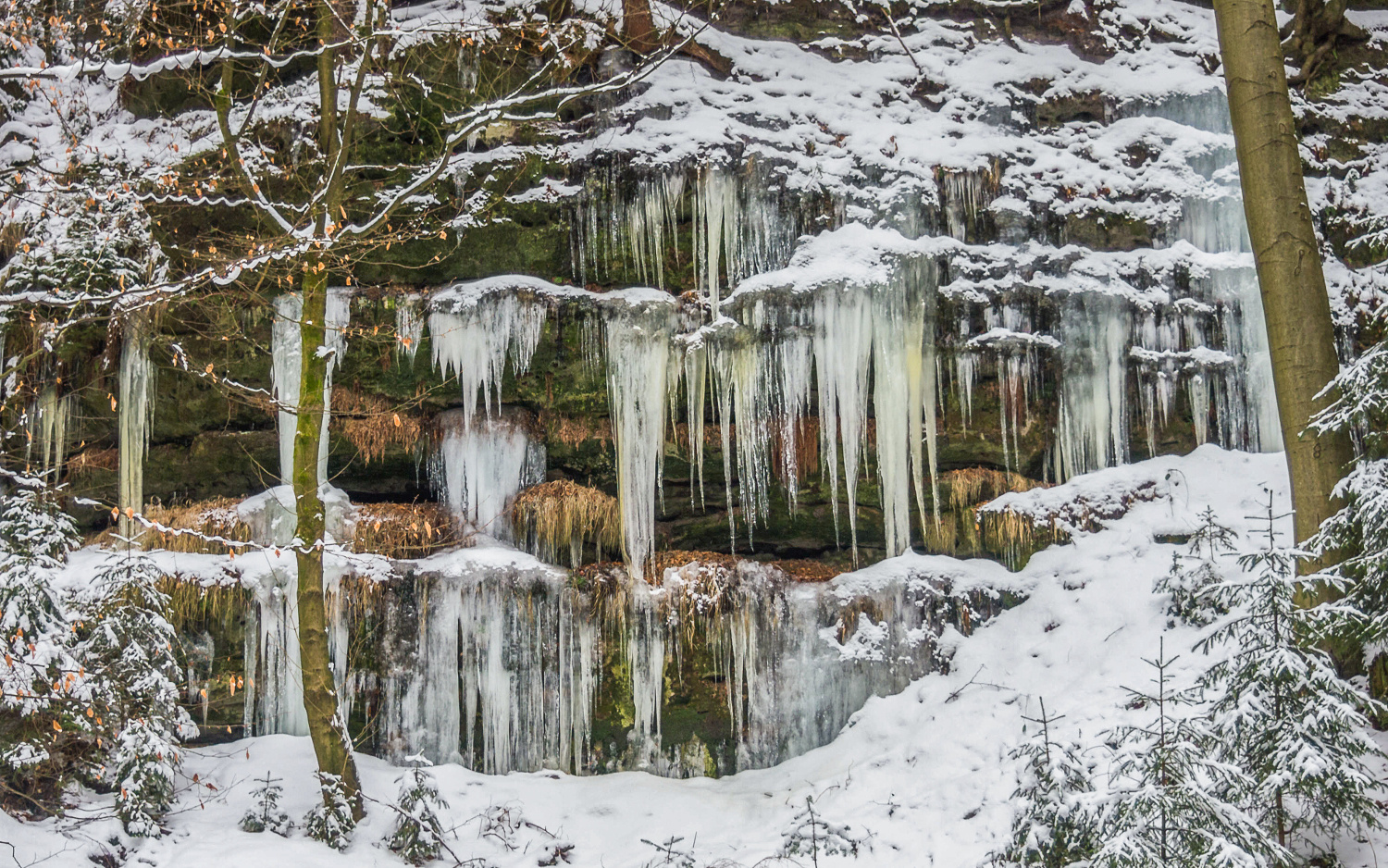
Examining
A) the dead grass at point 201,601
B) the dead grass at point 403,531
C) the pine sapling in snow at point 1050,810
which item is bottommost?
the pine sapling in snow at point 1050,810

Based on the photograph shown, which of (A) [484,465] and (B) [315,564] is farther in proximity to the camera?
(A) [484,465]

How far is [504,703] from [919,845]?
367cm

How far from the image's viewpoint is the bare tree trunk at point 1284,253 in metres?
5.75

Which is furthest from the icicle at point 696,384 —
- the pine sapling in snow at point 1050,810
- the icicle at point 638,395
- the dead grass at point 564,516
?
the pine sapling in snow at point 1050,810

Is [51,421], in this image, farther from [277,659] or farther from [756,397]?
[756,397]

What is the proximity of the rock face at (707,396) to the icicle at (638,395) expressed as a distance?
3cm

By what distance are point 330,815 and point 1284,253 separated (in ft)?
23.3

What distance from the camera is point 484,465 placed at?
908cm

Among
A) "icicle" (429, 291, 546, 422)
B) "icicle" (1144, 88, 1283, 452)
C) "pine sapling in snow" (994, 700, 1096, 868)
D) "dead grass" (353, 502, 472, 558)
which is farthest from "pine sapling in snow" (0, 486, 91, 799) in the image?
"icicle" (1144, 88, 1283, 452)

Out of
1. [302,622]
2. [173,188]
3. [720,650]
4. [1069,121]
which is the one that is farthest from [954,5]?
[302,622]

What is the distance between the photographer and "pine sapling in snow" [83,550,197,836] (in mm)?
6324

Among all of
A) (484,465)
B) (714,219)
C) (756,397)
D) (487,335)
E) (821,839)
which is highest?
(714,219)

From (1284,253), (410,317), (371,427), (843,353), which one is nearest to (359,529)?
(371,427)

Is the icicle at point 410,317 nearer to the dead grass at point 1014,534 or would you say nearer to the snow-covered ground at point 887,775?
the snow-covered ground at point 887,775
